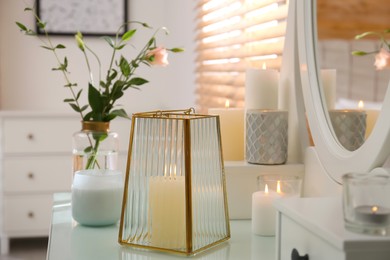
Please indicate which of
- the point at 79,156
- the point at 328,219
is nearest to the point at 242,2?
the point at 79,156

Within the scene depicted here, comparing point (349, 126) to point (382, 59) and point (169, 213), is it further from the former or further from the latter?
point (169, 213)

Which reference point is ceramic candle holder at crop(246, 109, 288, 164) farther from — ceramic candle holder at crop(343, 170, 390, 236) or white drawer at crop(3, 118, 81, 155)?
white drawer at crop(3, 118, 81, 155)

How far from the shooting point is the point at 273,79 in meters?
1.49

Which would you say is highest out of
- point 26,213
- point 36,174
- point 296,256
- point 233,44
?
point 233,44

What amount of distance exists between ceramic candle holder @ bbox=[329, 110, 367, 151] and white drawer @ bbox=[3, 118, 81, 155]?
8.24 ft

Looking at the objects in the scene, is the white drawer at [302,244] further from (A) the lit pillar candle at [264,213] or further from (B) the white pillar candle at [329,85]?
(B) the white pillar candle at [329,85]

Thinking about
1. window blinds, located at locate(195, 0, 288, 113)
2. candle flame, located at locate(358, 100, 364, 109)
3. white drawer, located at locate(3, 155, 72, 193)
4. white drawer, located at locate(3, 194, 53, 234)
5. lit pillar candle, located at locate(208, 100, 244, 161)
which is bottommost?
white drawer, located at locate(3, 194, 53, 234)

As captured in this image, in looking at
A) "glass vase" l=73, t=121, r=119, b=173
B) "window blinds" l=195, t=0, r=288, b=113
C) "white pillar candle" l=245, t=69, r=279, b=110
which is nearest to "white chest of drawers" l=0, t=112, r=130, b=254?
"window blinds" l=195, t=0, r=288, b=113

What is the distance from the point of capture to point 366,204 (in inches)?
31.1

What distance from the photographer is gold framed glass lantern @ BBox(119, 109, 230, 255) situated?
3.75 feet

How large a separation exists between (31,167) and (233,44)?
175cm

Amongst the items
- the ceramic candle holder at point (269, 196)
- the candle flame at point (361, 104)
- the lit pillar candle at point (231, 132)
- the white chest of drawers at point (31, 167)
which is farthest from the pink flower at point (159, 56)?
the white chest of drawers at point (31, 167)

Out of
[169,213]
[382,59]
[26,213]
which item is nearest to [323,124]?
[382,59]

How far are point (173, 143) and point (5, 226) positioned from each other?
2.70 m
